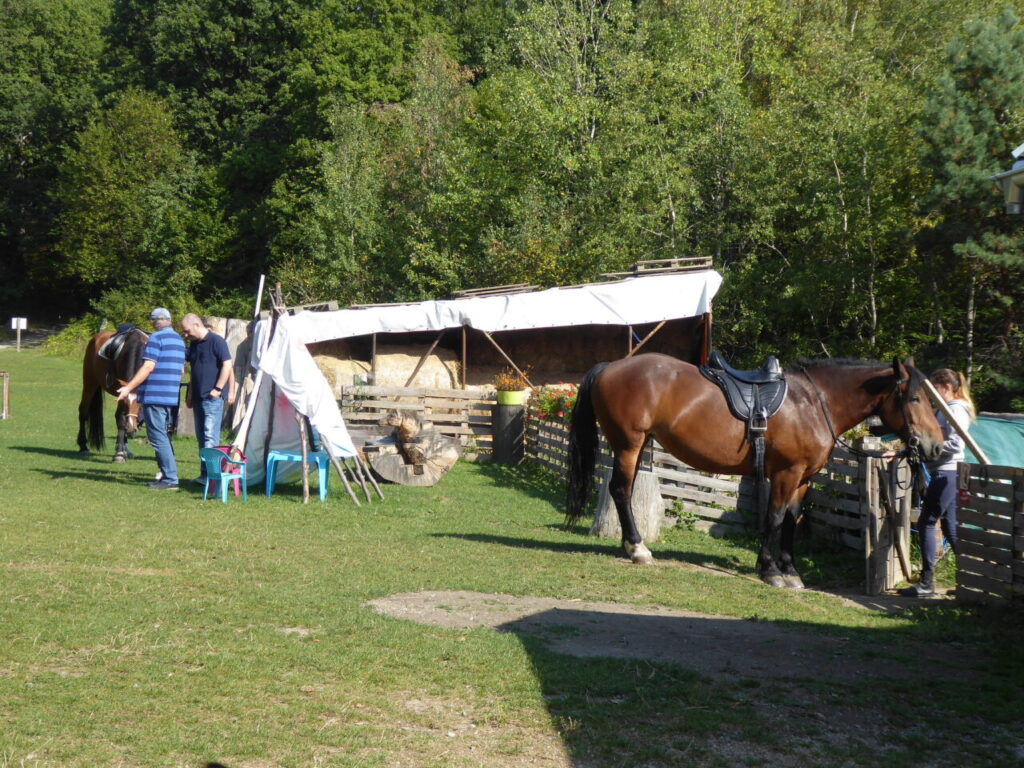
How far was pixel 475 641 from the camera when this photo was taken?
657 cm

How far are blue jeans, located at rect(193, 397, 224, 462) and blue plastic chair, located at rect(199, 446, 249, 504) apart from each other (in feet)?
1.34

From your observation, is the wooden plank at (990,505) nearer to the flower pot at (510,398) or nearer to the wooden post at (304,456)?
the wooden post at (304,456)

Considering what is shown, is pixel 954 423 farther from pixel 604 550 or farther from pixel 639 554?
pixel 604 550

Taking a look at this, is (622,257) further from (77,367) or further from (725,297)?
(77,367)

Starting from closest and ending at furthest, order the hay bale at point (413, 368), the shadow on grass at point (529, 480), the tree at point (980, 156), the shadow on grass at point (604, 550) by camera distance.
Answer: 1. the shadow on grass at point (604, 550)
2. the shadow on grass at point (529, 480)
3. the tree at point (980, 156)
4. the hay bale at point (413, 368)

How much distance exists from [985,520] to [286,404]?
810 cm

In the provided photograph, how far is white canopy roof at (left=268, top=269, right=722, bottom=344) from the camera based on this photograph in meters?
20.7

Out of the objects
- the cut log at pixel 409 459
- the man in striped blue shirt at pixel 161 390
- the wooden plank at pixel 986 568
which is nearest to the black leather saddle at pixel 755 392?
the wooden plank at pixel 986 568

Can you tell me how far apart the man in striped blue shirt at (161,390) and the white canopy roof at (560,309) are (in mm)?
7895

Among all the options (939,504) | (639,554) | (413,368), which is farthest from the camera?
(413,368)

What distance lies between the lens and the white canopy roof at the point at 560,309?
68.0ft

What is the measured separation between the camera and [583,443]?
10.3 m

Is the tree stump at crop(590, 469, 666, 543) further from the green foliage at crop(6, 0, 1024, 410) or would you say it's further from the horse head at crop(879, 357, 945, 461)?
the green foliage at crop(6, 0, 1024, 410)

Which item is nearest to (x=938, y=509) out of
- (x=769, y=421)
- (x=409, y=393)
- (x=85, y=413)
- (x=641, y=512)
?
(x=769, y=421)
